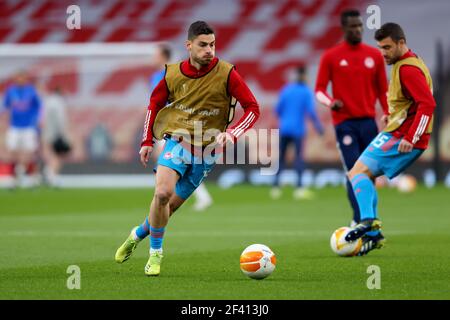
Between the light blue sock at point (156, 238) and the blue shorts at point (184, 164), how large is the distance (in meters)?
0.39

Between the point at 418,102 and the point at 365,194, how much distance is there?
3.41 ft

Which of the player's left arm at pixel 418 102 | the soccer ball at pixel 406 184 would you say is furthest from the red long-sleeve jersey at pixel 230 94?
the soccer ball at pixel 406 184

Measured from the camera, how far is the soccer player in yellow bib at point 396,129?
9180mm

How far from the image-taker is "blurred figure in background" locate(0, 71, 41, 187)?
22.8 meters

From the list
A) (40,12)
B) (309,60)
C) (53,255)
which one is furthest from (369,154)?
(40,12)

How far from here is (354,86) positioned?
11008 mm

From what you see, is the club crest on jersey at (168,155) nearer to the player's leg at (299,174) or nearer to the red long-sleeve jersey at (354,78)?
the red long-sleeve jersey at (354,78)

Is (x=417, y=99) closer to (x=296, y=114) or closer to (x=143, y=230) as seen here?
(x=143, y=230)

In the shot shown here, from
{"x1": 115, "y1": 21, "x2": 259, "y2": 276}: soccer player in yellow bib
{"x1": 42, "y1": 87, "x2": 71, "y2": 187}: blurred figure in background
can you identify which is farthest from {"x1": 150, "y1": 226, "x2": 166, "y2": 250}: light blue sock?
{"x1": 42, "y1": 87, "x2": 71, "y2": 187}: blurred figure in background

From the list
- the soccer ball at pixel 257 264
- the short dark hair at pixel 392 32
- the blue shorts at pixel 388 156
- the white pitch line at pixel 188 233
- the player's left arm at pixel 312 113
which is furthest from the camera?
the player's left arm at pixel 312 113

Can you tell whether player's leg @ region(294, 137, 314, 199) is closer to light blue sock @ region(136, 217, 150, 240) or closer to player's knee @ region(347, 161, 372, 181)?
player's knee @ region(347, 161, 372, 181)

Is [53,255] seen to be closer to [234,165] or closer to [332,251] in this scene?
[332,251]

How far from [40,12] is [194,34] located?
77.2ft

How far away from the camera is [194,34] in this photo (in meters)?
8.20
